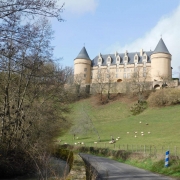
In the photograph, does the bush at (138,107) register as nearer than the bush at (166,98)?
No

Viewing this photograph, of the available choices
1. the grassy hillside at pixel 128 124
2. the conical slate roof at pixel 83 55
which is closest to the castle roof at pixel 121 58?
the conical slate roof at pixel 83 55

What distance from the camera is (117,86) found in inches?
2596

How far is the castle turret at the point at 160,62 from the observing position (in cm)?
7056

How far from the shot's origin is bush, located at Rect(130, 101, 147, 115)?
2002 inches

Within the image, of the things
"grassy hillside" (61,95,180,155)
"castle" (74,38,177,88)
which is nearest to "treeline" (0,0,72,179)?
"grassy hillside" (61,95,180,155)

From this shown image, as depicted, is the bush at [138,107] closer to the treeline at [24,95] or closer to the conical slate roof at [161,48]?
the conical slate roof at [161,48]

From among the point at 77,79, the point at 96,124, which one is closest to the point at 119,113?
the point at 96,124

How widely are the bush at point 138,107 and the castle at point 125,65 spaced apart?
57.8ft

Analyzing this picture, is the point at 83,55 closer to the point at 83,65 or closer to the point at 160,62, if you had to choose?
the point at 83,65

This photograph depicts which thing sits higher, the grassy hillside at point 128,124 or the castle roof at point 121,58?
the castle roof at point 121,58

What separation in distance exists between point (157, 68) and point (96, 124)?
3228 cm

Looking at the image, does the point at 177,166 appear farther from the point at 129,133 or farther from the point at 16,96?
the point at 129,133

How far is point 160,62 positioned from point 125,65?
35.6ft

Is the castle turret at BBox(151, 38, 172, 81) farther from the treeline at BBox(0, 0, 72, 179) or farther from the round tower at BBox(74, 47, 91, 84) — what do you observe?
the treeline at BBox(0, 0, 72, 179)
